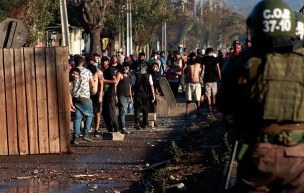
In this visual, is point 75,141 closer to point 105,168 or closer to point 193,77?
point 105,168

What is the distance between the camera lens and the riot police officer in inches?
158

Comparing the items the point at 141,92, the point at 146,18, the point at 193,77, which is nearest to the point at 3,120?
the point at 141,92

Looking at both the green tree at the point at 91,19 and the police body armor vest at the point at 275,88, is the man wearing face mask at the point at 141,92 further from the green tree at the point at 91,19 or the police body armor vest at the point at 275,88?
the green tree at the point at 91,19

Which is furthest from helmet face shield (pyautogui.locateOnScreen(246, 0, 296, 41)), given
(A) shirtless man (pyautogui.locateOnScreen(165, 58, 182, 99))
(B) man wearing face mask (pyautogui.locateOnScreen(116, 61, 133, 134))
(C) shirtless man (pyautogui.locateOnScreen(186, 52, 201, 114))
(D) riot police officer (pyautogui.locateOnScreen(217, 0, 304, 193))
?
(A) shirtless man (pyautogui.locateOnScreen(165, 58, 182, 99))

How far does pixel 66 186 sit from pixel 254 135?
4.96m

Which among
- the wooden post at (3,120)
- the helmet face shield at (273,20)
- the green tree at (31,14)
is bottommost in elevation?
the wooden post at (3,120)

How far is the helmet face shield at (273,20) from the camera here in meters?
4.08

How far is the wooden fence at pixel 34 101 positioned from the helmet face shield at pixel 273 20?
7117mm

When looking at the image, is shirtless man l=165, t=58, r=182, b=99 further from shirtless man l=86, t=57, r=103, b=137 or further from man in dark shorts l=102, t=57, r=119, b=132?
shirtless man l=86, t=57, r=103, b=137

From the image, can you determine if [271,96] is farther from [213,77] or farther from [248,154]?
[213,77]

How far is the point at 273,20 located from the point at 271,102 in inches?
20.0

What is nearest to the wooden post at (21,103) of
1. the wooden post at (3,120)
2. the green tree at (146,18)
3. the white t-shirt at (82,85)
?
the wooden post at (3,120)

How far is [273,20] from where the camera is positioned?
4.08m

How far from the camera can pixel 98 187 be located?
8.57 metres
